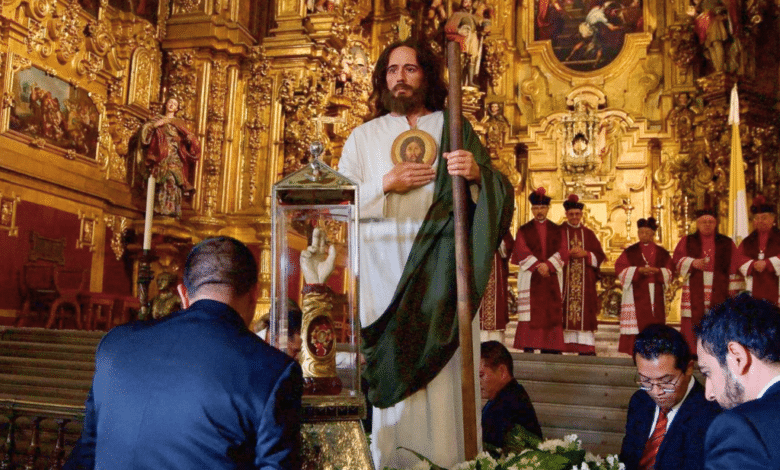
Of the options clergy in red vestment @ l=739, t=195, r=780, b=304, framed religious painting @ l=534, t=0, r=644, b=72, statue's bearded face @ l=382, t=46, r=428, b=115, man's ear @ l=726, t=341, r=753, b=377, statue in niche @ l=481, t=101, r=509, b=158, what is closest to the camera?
man's ear @ l=726, t=341, r=753, b=377

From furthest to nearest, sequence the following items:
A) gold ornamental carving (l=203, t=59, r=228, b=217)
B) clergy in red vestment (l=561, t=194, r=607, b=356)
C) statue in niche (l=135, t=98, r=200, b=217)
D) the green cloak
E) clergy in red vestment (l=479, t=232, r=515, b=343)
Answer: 1. gold ornamental carving (l=203, t=59, r=228, b=217)
2. statue in niche (l=135, t=98, r=200, b=217)
3. clergy in red vestment (l=561, t=194, r=607, b=356)
4. clergy in red vestment (l=479, t=232, r=515, b=343)
5. the green cloak

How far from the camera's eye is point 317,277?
2850 mm

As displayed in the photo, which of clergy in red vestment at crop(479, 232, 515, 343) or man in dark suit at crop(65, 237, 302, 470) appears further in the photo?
clergy in red vestment at crop(479, 232, 515, 343)

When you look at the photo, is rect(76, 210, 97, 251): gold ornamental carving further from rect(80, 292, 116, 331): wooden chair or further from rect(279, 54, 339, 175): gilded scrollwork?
rect(279, 54, 339, 175): gilded scrollwork

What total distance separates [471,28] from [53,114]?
8.68m

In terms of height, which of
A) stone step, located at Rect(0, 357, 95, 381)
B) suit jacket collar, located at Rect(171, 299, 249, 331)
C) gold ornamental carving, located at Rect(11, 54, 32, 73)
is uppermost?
gold ornamental carving, located at Rect(11, 54, 32, 73)

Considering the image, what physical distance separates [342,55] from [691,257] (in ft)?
23.6

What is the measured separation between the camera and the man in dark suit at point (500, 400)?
402cm

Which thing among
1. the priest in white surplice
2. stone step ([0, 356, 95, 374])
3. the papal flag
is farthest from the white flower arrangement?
stone step ([0, 356, 95, 374])

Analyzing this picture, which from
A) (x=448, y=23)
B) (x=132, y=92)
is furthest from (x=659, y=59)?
(x=132, y=92)

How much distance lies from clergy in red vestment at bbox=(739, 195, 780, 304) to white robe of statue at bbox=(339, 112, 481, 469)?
23.6ft

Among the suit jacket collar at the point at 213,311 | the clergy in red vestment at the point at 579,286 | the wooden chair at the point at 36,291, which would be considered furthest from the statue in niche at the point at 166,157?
the suit jacket collar at the point at 213,311

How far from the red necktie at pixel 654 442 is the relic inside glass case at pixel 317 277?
1519 millimetres

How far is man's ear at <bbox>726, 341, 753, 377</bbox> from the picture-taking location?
190 centimetres
